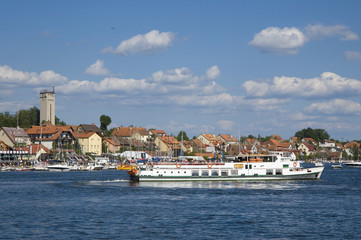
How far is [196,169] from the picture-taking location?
8938 centimetres

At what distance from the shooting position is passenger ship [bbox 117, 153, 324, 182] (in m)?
88.5

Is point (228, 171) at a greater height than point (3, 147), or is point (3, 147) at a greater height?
point (3, 147)

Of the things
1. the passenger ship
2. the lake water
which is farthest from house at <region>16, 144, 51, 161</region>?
the lake water

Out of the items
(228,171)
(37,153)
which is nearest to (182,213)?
(228,171)

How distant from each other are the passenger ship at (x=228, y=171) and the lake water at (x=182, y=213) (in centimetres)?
882

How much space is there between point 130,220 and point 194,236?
9.17m

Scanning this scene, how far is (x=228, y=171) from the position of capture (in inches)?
3526

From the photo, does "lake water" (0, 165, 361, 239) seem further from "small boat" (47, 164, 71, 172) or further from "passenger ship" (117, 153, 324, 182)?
"small boat" (47, 164, 71, 172)

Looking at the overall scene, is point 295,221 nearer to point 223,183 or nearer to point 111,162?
point 223,183

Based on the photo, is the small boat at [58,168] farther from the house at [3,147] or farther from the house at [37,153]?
the house at [3,147]

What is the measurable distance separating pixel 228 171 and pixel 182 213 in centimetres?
3779

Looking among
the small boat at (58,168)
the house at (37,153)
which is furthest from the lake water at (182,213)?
the house at (37,153)

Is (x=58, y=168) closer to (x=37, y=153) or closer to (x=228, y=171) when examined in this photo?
(x=37, y=153)

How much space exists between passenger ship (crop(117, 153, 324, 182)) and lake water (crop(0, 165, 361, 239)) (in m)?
8.82
